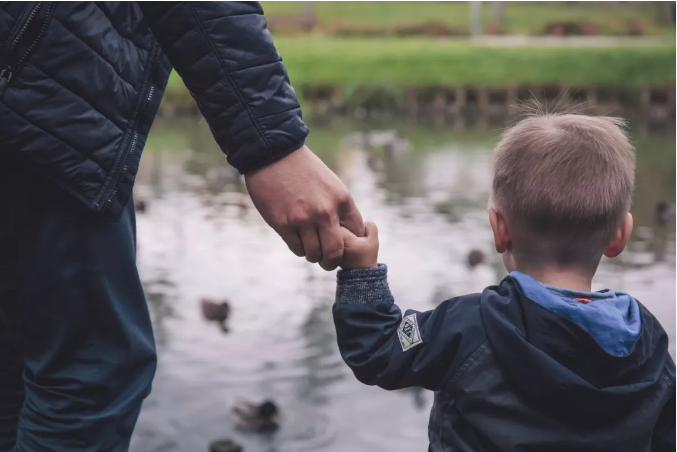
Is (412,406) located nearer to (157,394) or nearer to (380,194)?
(157,394)

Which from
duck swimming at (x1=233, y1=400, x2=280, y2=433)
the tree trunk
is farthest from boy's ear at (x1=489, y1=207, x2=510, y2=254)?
the tree trunk

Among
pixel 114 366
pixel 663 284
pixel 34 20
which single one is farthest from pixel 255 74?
pixel 663 284

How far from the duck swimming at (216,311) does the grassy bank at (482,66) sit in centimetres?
1780

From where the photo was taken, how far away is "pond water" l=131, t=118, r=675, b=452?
3809mm

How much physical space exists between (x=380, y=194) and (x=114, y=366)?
8319 mm

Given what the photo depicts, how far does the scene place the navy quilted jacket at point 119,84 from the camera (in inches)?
62.9

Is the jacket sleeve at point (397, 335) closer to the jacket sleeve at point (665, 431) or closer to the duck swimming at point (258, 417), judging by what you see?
the jacket sleeve at point (665, 431)

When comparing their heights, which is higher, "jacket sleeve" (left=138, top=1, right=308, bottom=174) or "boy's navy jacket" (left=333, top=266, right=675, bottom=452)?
"jacket sleeve" (left=138, top=1, right=308, bottom=174)

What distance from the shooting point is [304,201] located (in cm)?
177

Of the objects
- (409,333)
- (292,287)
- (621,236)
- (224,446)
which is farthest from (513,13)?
(409,333)

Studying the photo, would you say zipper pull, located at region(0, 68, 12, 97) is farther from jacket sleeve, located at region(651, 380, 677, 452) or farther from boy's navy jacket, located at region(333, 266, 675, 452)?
jacket sleeve, located at region(651, 380, 677, 452)

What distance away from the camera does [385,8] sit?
4572 cm

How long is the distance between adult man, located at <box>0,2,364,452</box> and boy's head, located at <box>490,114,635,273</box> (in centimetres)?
34

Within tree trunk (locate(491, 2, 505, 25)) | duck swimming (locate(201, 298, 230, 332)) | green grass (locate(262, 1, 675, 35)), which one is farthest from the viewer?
tree trunk (locate(491, 2, 505, 25))
